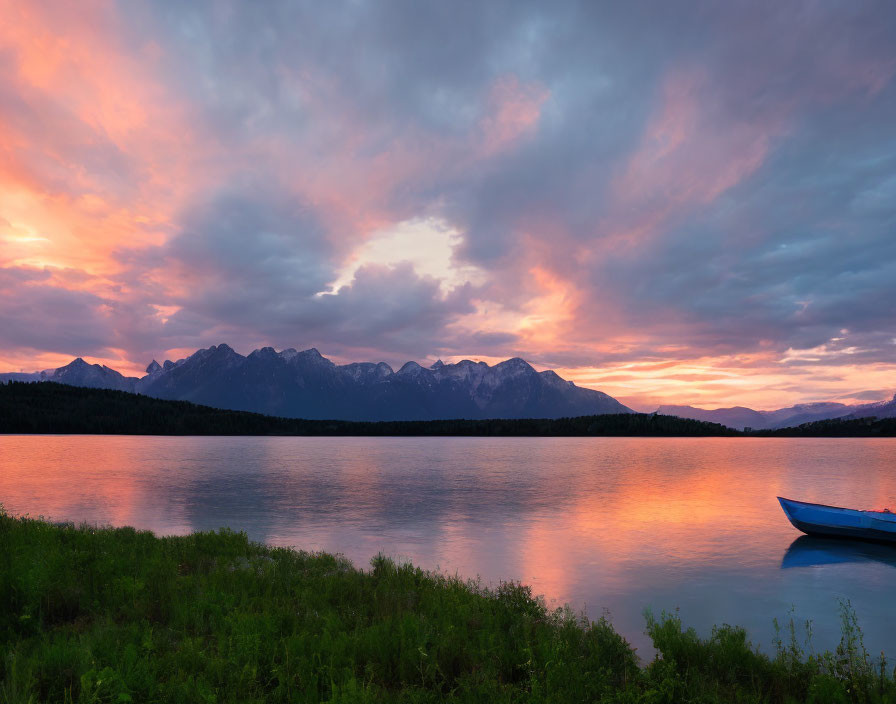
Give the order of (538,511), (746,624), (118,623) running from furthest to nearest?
1. (538,511)
2. (746,624)
3. (118,623)

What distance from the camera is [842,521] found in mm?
36688

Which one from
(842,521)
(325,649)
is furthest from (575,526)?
(325,649)

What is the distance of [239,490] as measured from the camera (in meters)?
61.3

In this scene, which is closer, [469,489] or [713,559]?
[713,559]

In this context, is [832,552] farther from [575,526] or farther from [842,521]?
[575,526]

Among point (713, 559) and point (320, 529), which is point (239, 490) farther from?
point (713, 559)

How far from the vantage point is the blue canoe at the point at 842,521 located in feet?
114

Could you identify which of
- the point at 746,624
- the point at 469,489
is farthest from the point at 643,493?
the point at 746,624

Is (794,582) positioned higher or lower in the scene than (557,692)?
lower

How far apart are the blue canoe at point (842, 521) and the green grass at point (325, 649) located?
2387cm

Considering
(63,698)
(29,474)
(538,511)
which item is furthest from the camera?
(29,474)

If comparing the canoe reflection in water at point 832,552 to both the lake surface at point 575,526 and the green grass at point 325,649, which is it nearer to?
the lake surface at point 575,526

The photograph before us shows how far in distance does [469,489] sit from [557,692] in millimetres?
53888

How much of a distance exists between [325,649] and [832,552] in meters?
35.9
